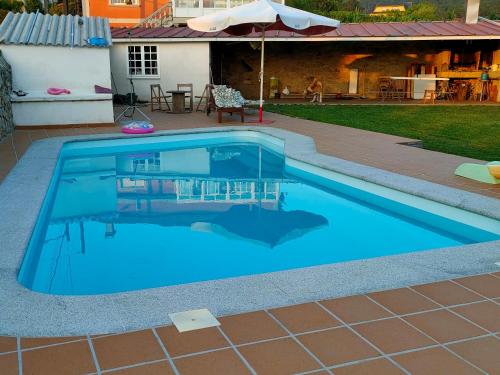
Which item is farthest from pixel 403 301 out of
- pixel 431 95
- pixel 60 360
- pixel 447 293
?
pixel 431 95

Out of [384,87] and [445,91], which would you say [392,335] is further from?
[384,87]

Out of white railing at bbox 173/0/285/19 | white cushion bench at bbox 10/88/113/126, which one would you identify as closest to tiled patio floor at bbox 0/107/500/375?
white cushion bench at bbox 10/88/113/126

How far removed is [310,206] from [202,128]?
16.6 ft

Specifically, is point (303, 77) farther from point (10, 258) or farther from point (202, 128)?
point (10, 258)

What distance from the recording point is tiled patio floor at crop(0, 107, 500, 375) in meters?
2.38

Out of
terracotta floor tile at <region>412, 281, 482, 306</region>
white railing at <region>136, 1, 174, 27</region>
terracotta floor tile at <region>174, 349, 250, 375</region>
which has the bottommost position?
terracotta floor tile at <region>412, 281, 482, 306</region>

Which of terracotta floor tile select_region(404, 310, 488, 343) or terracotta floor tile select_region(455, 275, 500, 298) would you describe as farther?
terracotta floor tile select_region(455, 275, 500, 298)

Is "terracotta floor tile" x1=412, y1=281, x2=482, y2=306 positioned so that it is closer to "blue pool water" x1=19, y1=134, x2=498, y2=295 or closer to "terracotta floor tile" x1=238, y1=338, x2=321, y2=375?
"terracotta floor tile" x1=238, y1=338, x2=321, y2=375

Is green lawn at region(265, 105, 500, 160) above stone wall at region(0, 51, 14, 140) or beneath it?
beneath

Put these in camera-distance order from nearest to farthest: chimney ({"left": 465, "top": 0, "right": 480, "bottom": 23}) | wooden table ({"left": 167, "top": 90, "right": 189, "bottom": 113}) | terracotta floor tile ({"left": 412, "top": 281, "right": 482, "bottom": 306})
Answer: terracotta floor tile ({"left": 412, "top": 281, "right": 482, "bottom": 306}) < wooden table ({"left": 167, "top": 90, "right": 189, "bottom": 113}) < chimney ({"left": 465, "top": 0, "right": 480, "bottom": 23})

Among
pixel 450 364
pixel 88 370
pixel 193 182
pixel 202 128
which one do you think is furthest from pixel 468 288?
pixel 202 128

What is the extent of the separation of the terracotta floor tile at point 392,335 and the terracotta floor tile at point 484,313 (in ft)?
1.33

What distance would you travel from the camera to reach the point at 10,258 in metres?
3.76

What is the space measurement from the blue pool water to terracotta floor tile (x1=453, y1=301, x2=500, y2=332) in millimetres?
1825
